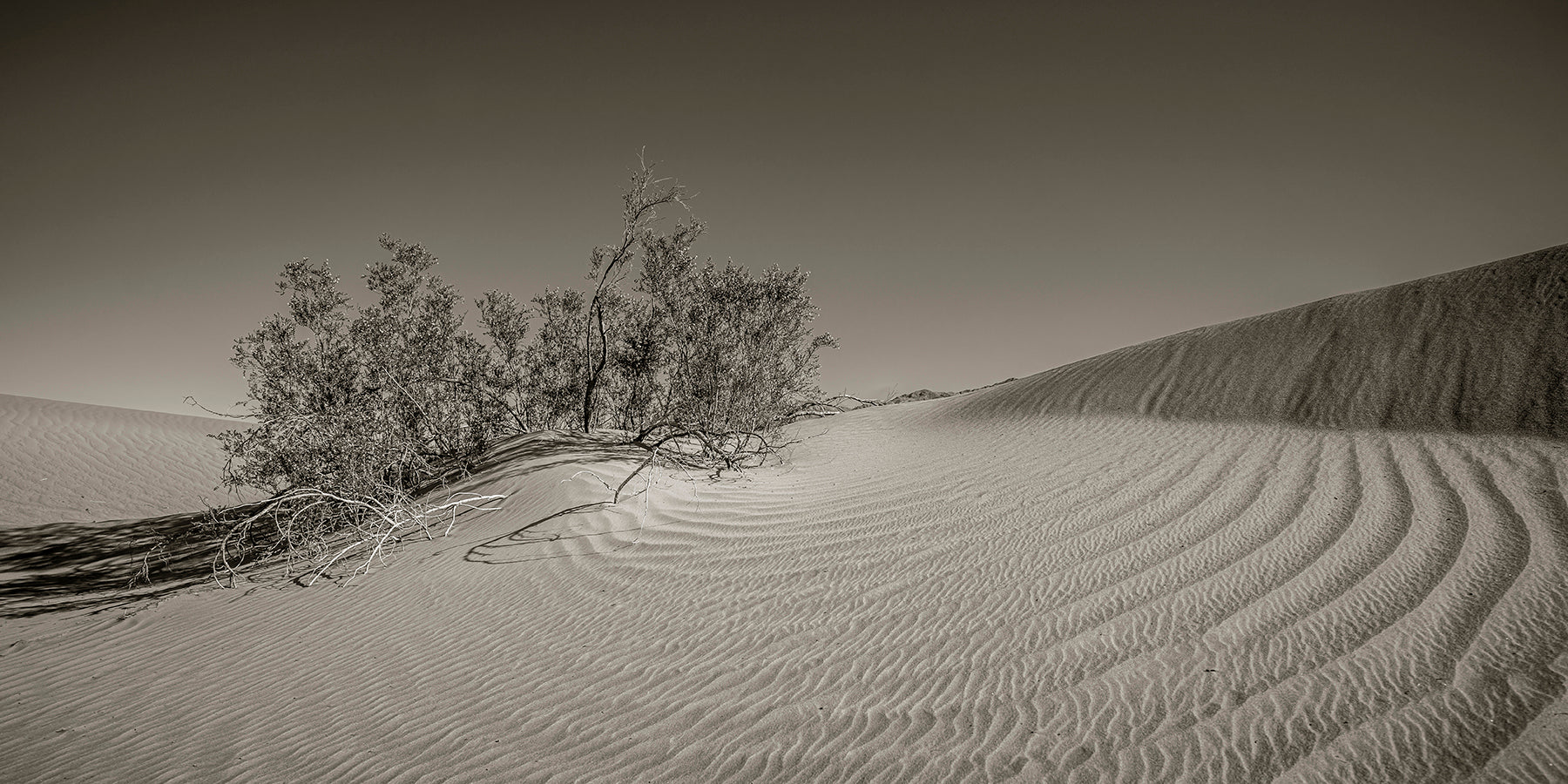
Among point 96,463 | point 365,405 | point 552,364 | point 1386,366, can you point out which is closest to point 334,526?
point 365,405

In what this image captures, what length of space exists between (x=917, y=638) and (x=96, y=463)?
57.2ft

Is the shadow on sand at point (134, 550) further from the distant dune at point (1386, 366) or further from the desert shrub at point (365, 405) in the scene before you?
the distant dune at point (1386, 366)

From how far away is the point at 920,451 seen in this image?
8.80 meters

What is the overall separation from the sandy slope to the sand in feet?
23.5

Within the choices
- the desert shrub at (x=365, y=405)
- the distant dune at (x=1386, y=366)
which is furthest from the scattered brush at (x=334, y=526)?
the distant dune at (x=1386, y=366)

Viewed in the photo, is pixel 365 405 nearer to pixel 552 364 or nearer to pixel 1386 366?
pixel 552 364

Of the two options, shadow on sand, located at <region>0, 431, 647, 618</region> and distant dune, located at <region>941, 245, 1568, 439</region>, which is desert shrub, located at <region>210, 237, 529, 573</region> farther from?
distant dune, located at <region>941, 245, 1568, 439</region>

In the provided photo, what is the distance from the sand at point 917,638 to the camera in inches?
92.7

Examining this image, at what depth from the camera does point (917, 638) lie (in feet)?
10.7

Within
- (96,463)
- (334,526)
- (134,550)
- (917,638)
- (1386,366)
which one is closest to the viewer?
(917,638)

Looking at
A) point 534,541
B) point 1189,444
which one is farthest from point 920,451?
point 534,541

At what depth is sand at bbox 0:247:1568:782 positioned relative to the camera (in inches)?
92.7

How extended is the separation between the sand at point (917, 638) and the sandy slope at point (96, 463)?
23.5ft

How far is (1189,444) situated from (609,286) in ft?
26.7
